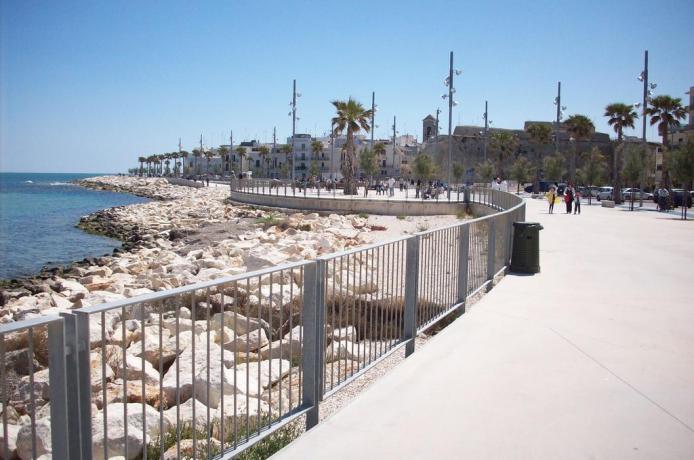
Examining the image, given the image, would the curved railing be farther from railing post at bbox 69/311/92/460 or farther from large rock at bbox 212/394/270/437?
railing post at bbox 69/311/92/460

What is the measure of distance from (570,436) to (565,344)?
2.47 meters

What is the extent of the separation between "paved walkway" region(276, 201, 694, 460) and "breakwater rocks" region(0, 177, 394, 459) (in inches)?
23.2

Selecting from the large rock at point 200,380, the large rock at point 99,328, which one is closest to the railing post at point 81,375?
the large rock at point 200,380

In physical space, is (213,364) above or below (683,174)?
below

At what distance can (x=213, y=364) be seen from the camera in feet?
18.7

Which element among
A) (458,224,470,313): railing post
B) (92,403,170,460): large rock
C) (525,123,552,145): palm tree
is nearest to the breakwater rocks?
(92,403,170,460): large rock

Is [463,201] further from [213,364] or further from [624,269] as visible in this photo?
[213,364]

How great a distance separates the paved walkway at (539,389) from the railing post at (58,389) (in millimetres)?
1695

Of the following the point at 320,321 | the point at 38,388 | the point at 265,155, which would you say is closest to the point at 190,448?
the point at 320,321

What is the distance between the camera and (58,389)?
105 inches

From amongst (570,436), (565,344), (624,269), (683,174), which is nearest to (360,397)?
(570,436)

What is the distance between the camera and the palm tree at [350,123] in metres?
48.4

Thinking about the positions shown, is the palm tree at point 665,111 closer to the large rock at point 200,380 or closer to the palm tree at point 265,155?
the large rock at point 200,380

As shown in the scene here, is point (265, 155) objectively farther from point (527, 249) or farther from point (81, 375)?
point (81, 375)
